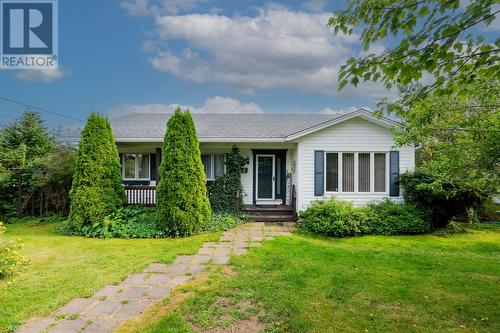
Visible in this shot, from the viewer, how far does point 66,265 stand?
541 cm

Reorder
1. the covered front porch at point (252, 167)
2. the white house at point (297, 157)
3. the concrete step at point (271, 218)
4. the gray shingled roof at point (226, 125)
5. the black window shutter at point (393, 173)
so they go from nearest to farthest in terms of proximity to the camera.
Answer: the black window shutter at point (393, 173)
the white house at point (297, 157)
the concrete step at point (271, 218)
the gray shingled roof at point (226, 125)
the covered front porch at point (252, 167)

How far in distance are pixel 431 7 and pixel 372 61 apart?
591 millimetres

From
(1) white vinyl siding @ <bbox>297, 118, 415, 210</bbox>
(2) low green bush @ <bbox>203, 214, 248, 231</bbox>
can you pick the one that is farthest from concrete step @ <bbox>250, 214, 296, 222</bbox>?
(1) white vinyl siding @ <bbox>297, 118, 415, 210</bbox>

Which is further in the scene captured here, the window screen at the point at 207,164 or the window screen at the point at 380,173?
the window screen at the point at 207,164

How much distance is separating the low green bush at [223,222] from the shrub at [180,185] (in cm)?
37

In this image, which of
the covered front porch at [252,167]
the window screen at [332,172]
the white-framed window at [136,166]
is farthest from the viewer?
the white-framed window at [136,166]

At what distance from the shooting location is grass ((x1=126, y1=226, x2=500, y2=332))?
3.21 metres

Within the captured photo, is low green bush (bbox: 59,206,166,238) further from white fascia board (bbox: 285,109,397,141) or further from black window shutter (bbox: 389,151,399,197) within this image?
black window shutter (bbox: 389,151,399,197)

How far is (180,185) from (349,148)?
583cm

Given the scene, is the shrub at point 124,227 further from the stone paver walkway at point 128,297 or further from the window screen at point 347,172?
the window screen at point 347,172

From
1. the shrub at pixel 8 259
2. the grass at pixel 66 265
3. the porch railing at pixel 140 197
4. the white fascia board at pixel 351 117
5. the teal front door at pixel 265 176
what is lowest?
the grass at pixel 66 265

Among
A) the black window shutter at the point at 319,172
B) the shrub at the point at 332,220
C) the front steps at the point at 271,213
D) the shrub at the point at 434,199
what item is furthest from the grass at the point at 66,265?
the shrub at the point at 434,199

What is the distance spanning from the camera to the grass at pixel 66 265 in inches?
145

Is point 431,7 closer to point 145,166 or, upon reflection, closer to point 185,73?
point 145,166
